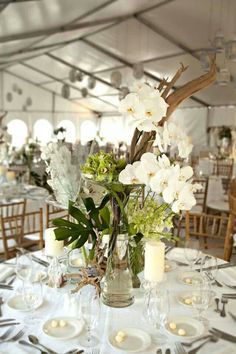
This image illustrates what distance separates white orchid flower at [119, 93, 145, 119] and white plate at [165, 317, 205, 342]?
79cm

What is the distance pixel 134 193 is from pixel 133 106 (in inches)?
16.1

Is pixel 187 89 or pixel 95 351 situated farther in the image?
pixel 187 89

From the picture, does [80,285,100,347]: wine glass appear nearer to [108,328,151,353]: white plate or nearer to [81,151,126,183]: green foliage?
[108,328,151,353]: white plate

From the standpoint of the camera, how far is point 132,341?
1.28 m

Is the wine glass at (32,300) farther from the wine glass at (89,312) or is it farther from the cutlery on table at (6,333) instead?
the wine glass at (89,312)

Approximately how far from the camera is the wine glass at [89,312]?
124cm

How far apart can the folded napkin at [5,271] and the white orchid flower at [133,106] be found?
41.4 inches

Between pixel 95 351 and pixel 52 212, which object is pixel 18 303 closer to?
pixel 95 351

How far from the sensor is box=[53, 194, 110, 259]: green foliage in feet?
4.59

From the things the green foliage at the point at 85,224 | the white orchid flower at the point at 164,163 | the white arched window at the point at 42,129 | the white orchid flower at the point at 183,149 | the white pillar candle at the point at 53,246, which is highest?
the white arched window at the point at 42,129

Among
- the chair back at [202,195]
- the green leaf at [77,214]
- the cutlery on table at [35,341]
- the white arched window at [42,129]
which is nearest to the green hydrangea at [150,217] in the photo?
the green leaf at [77,214]

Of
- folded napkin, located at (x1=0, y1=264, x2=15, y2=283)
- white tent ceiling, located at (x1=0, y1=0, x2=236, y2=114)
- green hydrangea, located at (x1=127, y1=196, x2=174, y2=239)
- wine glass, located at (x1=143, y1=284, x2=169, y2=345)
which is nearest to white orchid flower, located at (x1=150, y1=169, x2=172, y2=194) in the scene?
green hydrangea, located at (x1=127, y1=196, x2=174, y2=239)

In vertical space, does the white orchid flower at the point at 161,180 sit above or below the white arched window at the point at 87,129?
below

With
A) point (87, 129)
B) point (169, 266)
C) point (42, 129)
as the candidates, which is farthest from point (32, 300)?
point (87, 129)
